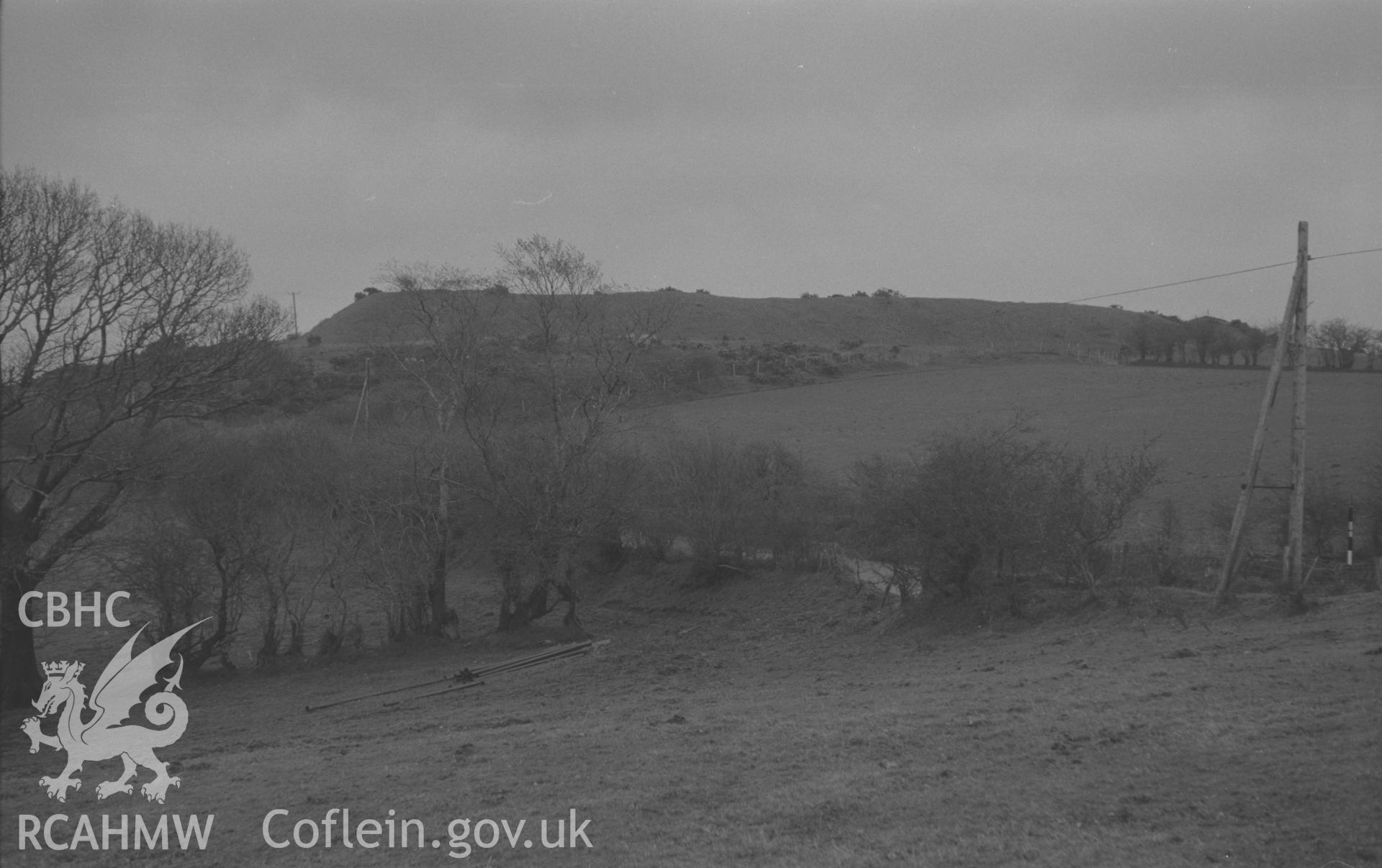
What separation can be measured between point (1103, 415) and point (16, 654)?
42.0 m

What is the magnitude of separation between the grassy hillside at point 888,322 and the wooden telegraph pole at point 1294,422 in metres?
66.4

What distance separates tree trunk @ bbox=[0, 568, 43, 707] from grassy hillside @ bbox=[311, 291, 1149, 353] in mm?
64344

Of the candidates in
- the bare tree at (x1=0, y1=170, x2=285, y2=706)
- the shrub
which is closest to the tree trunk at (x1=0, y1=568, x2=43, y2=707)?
the bare tree at (x1=0, y1=170, x2=285, y2=706)

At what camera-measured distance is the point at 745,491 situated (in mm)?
30828

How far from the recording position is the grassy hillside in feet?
296

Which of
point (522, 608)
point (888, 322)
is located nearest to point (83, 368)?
point (522, 608)

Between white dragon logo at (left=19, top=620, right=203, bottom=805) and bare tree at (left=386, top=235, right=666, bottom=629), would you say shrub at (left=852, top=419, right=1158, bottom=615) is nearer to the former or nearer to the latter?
bare tree at (left=386, top=235, right=666, bottom=629)

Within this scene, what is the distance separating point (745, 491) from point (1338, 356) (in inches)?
1011

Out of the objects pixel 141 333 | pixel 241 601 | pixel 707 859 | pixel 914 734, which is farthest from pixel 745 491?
pixel 707 859

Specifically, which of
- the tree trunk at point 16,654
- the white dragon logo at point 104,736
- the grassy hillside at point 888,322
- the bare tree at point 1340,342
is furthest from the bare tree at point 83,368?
the grassy hillside at point 888,322

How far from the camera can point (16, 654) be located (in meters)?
17.0

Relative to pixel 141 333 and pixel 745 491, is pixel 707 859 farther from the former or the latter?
pixel 745 491

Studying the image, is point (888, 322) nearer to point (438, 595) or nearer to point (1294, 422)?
point (438, 595)

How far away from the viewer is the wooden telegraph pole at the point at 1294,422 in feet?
49.7
